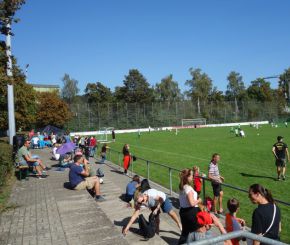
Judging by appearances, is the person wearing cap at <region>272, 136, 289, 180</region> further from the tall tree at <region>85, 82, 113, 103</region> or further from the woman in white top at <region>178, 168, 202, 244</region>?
the tall tree at <region>85, 82, 113, 103</region>

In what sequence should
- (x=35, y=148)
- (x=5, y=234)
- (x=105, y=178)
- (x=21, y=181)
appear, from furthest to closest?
(x=35, y=148) < (x=105, y=178) < (x=21, y=181) < (x=5, y=234)

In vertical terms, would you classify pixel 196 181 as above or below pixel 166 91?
below

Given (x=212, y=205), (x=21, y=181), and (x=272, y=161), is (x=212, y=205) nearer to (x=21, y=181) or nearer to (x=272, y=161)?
(x=21, y=181)

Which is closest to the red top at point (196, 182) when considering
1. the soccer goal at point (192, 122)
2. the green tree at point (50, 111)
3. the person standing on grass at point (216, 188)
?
the person standing on grass at point (216, 188)

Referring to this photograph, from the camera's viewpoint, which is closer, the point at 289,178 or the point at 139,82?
the point at 289,178

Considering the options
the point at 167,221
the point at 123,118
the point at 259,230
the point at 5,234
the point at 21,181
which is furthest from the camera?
the point at 123,118

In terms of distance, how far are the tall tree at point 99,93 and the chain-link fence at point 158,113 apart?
106 feet

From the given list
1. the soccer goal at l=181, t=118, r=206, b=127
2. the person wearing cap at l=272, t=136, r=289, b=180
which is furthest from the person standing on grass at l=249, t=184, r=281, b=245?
the soccer goal at l=181, t=118, r=206, b=127

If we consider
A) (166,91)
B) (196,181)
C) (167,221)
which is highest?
(166,91)

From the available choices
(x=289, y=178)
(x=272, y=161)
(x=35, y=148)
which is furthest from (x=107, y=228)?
(x=35, y=148)

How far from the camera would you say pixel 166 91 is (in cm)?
11169

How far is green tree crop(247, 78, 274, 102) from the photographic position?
11169 cm

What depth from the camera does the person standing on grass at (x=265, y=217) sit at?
17.4 feet

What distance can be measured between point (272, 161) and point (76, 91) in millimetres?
101068
